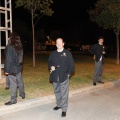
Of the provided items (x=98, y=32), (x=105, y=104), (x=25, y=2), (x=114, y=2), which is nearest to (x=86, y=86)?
(x=105, y=104)

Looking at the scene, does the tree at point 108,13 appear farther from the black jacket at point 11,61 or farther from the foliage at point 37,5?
the black jacket at point 11,61

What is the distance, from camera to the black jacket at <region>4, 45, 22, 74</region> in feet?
24.4

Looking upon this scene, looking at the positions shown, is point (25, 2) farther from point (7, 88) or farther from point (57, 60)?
point (57, 60)

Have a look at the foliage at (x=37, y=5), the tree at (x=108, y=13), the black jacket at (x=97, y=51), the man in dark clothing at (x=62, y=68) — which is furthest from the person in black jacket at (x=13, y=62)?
the tree at (x=108, y=13)

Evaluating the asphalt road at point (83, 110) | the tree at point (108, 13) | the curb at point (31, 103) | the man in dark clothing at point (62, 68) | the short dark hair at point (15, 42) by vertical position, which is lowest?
the asphalt road at point (83, 110)

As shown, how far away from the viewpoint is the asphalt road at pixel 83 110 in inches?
275

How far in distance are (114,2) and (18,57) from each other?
41.6 ft

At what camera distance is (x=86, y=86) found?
35.2ft

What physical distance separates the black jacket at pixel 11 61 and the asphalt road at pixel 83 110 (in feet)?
3.50

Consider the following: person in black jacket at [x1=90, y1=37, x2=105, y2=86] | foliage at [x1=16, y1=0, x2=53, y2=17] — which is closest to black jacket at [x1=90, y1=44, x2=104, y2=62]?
person in black jacket at [x1=90, y1=37, x2=105, y2=86]

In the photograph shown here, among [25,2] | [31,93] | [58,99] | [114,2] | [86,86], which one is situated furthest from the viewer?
[114,2]

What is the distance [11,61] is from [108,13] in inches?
523

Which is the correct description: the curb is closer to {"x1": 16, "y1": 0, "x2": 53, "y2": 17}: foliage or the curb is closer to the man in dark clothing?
the man in dark clothing

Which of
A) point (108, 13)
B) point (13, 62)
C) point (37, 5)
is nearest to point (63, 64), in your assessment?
point (13, 62)
